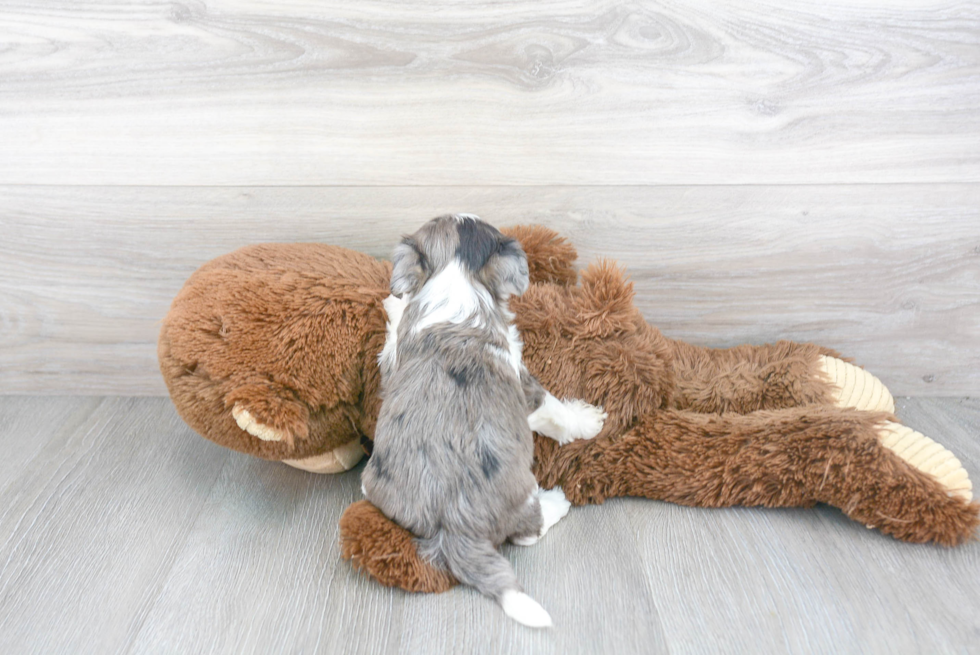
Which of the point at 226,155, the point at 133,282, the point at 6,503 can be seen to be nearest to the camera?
the point at 6,503

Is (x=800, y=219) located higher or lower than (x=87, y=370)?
higher

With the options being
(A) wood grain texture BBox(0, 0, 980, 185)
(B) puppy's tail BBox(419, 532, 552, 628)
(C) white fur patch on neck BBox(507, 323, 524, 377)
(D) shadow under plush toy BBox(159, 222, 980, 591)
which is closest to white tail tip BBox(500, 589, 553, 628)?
(B) puppy's tail BBox(419, 532, 552, 628)

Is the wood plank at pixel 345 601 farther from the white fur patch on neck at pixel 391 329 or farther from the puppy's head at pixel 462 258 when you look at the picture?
the puppy's head at pixel 462 258

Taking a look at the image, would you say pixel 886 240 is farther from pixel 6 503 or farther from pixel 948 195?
pixel 6 503

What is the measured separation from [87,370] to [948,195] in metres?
2.88

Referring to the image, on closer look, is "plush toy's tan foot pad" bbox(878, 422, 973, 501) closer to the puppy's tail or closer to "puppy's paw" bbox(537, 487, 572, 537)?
"puppy's paw" bbox(537, 487, 572, 537)

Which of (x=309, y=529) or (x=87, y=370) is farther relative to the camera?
(x=87, y=370)

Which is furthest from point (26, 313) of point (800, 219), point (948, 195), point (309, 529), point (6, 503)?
point (948, 195)

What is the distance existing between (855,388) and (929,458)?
0.33 m

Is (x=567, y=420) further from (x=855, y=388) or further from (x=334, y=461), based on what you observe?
(x=855, y=388)

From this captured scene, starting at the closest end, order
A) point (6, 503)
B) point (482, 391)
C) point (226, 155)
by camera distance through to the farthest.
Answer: point (482, 391)
point (6, 503)
point (226, 155)

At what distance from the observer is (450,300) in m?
1.63

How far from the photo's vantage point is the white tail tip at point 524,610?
1422mm

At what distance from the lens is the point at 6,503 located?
190 cm
